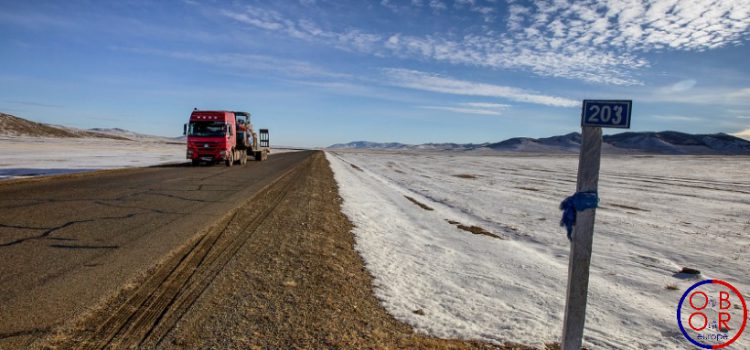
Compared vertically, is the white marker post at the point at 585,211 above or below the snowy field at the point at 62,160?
above

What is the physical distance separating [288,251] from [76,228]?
4081mm

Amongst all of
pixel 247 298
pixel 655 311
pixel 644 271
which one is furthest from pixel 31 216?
pixel 644 271

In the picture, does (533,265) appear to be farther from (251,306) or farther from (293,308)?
(251,306)

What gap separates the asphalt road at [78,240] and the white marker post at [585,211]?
4205 mm

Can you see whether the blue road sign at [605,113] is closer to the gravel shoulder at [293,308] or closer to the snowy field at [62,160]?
the gravel shoulder at [293,308]

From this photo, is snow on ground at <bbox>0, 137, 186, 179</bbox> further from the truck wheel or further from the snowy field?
the truck wheel

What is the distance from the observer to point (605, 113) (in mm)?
2469

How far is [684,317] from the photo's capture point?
4.75m

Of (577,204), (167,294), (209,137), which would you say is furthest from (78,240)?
(209,137)

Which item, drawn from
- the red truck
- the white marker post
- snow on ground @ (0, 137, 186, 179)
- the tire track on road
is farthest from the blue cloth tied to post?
the red truck

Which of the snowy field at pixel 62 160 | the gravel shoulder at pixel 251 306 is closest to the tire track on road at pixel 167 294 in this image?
the gravel shoulder at pixel 251 306

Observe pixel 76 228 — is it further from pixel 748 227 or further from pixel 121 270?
pixel 748 227

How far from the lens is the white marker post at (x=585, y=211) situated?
2.47 meters

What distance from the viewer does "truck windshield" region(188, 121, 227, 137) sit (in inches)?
971
